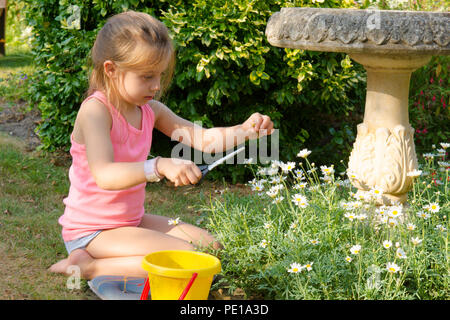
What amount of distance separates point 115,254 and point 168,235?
0.24 meters

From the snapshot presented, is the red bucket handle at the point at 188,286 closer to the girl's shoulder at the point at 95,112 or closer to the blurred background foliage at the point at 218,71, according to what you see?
the girl's shoulder at the point at 95,112

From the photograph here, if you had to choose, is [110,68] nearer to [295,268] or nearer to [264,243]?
[264,243]

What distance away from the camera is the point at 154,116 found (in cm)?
300

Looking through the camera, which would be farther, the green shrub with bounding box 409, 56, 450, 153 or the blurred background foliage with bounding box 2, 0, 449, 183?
the green shrub with bounding box 409, 56, 450, 153

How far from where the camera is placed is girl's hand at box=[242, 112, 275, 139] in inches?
108

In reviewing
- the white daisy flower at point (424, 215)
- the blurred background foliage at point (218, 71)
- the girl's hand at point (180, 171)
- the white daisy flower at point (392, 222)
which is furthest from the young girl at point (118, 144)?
Answer: the blurred background foliage at point (218, 71)

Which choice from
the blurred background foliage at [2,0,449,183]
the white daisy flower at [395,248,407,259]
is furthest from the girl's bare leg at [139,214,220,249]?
the blurred background foliage at [2,0,449,183]

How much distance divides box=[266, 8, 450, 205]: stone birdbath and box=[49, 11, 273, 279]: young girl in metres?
0.51

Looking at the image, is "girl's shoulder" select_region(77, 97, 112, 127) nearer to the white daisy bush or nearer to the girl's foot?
the girl's foot

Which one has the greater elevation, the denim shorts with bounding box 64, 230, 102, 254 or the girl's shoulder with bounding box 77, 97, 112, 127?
the girl's shoulder with bounding box 77, 97, 112, 127

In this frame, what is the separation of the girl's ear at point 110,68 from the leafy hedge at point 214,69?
1.32 metres

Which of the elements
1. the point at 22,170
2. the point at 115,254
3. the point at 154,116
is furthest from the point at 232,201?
the point at 22,170

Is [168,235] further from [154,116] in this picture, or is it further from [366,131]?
[366,131]

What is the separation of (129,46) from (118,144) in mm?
438
